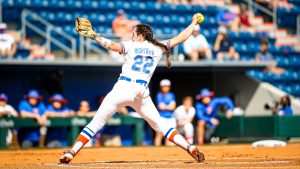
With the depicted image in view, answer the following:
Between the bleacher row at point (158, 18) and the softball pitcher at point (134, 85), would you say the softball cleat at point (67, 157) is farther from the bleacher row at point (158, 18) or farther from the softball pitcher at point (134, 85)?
the bleacher row at point (158, 18)

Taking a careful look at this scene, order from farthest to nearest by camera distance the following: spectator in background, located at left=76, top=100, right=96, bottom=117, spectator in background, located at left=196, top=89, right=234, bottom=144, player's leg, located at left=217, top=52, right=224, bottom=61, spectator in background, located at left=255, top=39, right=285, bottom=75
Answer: spectator in background, located at left=255, top=39, right=285, bottom=75, player's leg, located at left=217, top=52, right=224, bottom=61, spectator in background, located at left=196, top=89, right=234, bottom=144, spectator in background, located at left=76, top=100, right=96, bottom=117

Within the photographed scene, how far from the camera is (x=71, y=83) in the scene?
2123 centimetres

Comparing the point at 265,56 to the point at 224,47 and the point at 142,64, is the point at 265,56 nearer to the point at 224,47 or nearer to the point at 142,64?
the point at 224,47

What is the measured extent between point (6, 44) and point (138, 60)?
372 inches

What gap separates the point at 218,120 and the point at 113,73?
3.08 meters

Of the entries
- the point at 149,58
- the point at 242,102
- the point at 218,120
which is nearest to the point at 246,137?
the point at 218,120

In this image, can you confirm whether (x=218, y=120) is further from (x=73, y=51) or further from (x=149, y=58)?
(x=149, y=58)

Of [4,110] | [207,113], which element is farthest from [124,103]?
[207,113]

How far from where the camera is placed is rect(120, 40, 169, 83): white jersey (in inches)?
408

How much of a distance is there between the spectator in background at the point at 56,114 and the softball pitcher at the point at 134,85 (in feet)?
28.0

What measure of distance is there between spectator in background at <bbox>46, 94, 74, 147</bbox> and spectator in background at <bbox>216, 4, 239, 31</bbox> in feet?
21.0

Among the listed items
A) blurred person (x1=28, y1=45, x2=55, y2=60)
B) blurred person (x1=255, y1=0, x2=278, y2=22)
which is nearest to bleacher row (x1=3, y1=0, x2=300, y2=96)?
blurred person (x1=28, y1=45, x2=55, y2=60)

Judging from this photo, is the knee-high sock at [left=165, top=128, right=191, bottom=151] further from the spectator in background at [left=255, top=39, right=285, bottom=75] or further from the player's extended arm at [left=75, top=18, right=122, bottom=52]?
the spectator in background at [left=255, top=39, right=285, bottom=75]

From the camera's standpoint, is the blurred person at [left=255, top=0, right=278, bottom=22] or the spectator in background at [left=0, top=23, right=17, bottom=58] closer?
the spectator in background at [left=0, top=23, right=17, bottom=58]
